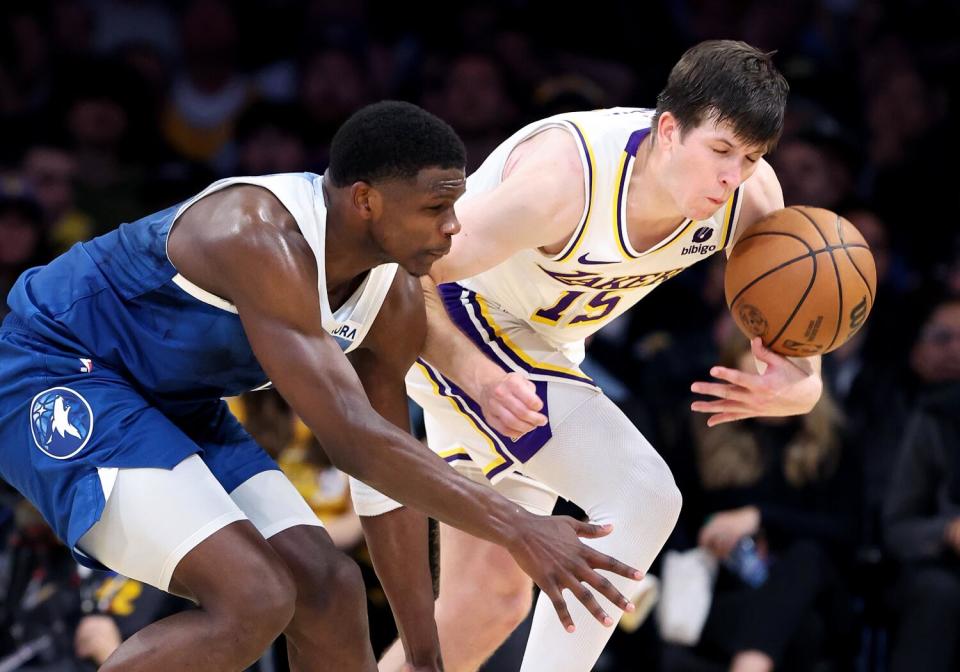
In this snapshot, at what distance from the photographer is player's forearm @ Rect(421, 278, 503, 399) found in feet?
13.2

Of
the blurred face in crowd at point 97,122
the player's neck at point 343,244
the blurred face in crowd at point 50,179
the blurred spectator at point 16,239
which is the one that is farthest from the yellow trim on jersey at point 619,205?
the blurred face in crowd at point 97,122

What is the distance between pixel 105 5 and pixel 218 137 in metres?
1.30

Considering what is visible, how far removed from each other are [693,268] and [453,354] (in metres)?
3.96

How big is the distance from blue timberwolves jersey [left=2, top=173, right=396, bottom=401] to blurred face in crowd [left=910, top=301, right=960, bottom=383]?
3732 mm

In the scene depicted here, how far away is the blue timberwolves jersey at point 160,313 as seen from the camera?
3.61 m

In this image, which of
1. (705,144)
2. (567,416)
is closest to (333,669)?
(567,416)

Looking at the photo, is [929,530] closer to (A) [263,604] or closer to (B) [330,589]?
(B) [330,589]

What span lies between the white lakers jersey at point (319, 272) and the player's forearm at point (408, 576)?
56 cm

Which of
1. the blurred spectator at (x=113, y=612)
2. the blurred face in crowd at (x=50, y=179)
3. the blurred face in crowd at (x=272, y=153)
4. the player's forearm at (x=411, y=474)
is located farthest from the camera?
the blurred face in crowd at (x=272, y=153)

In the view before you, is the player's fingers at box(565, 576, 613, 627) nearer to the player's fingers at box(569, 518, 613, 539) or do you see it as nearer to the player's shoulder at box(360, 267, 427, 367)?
the player's fingers at box(569, 518, 613, 539)

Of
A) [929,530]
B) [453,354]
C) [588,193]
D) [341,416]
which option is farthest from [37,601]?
[929,530]

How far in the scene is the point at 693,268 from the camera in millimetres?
7816

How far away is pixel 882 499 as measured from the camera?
21.8 feet

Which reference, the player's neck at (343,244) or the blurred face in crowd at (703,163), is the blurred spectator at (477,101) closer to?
the blurred face in crowd at (703,163)
